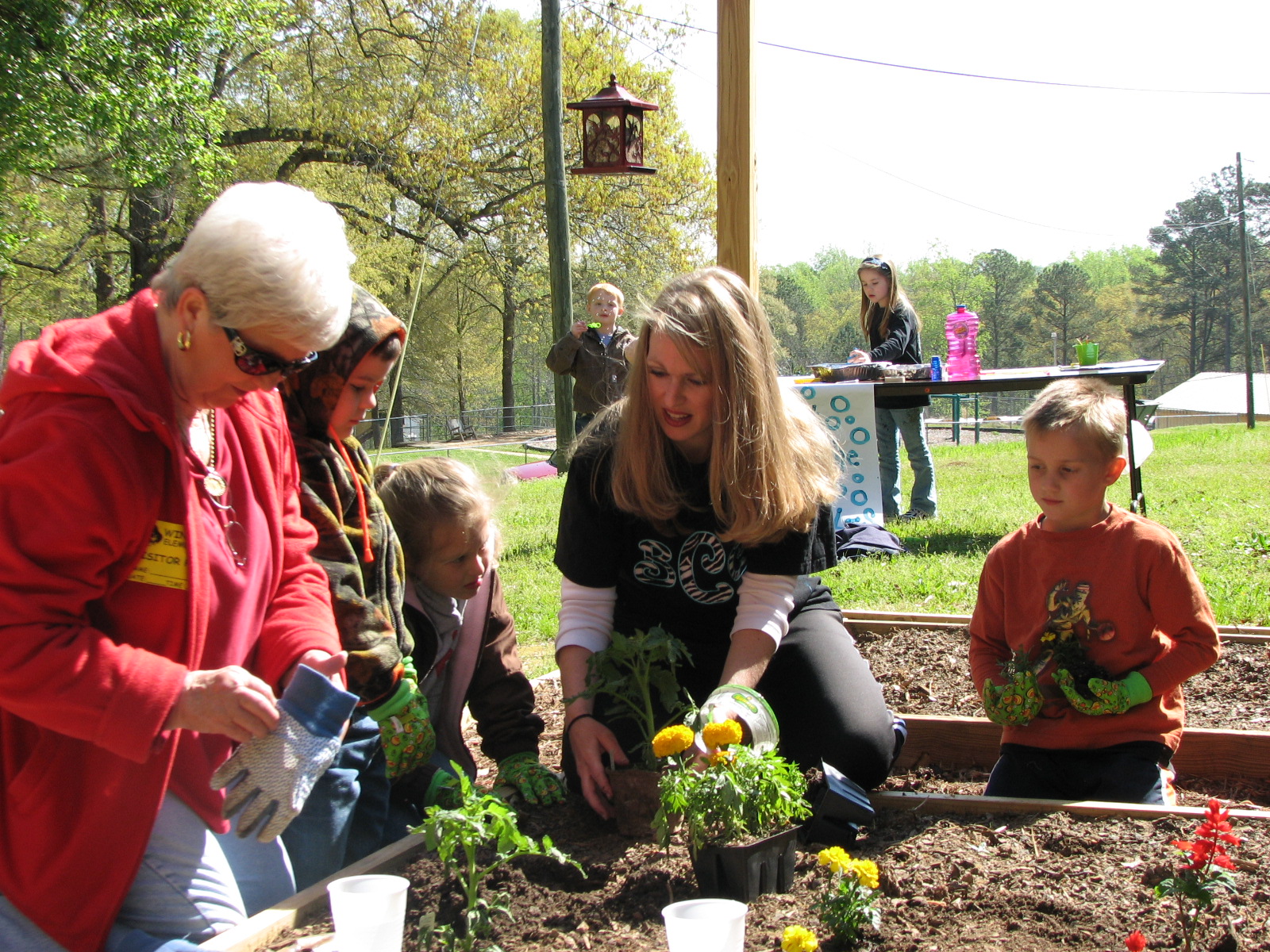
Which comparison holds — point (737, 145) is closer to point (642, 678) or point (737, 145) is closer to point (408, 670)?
point (642, 678)

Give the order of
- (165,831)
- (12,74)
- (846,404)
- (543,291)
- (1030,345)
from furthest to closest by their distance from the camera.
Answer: (1030,345), (543,291), (12,74), (846,404), (165,831)

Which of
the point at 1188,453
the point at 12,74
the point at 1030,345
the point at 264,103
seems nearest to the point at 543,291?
the point at 264,103

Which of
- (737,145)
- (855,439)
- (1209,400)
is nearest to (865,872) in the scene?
(737,145)

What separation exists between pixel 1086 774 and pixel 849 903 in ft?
3.68

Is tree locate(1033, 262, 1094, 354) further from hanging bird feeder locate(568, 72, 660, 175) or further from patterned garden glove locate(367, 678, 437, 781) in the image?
patterned garden glove locate(367, 678, 437, 781)

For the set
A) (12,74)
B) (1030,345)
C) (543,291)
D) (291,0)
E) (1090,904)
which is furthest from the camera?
(1030,345)

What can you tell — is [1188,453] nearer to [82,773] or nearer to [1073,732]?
[1073,732]

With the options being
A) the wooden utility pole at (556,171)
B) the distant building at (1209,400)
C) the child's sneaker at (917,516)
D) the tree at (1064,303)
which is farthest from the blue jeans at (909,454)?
the tree at (1064,303)

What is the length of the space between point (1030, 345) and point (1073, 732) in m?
60.7

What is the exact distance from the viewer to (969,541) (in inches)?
259

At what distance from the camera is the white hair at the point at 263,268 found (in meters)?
1.55

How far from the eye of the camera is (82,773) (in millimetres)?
1604

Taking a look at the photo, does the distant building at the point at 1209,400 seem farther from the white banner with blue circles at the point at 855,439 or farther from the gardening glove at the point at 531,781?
the gardening glove at the point at 531,781

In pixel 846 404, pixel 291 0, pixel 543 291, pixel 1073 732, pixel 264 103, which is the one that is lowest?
pixel 1073 732
